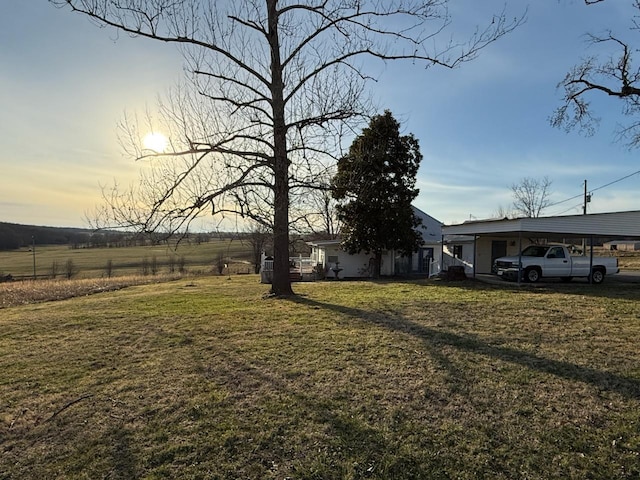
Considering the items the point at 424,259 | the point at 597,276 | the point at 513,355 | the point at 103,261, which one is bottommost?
the point at 103,261

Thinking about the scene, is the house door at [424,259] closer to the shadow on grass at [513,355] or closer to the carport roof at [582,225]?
the carport roof at [582,225]

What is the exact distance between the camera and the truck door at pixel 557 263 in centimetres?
1733

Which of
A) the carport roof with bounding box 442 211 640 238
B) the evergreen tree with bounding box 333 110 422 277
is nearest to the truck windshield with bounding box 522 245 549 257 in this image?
the carport roof with bounding box 442 211 640 238

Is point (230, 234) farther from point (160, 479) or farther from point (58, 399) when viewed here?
point (160, 479)

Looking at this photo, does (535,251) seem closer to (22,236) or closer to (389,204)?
(389,204)

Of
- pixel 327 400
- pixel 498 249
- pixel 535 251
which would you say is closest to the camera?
pixel 327 400

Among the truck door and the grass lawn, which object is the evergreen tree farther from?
the grass lawn

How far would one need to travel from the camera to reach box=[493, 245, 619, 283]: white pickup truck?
17219 millimetres

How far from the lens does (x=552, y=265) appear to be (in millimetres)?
17359

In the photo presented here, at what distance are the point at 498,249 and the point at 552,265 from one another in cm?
734

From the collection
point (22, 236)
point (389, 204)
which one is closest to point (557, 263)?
point (389, 204)

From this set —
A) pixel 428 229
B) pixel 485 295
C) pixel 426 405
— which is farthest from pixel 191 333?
pixel 428 229

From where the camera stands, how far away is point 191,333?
805cm

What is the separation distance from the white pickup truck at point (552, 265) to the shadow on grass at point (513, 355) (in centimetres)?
1078
